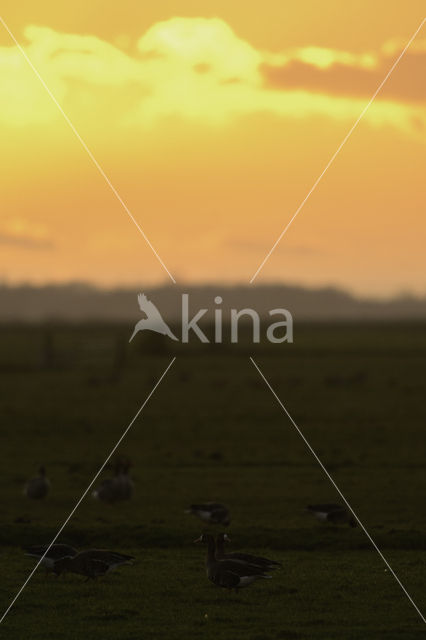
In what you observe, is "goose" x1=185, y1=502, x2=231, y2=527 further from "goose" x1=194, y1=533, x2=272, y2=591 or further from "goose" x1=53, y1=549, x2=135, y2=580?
"goose" x1=194, y1=533, x2=272, y2=591

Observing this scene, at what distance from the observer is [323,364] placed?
101188 mm

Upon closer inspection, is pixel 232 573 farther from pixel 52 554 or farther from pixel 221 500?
pixel 221 500

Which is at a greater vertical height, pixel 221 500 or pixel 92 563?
pixel 221 500

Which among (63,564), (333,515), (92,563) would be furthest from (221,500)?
(92,563)

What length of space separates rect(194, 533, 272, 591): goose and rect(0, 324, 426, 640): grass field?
0.21 meters

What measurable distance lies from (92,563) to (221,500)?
1042 cm

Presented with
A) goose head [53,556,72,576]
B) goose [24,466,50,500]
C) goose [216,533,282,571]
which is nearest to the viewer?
goose [216,533,282,571]

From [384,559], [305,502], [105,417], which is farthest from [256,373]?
[384,559]

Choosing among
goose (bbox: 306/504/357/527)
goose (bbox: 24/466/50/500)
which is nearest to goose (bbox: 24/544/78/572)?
goose (bbox: 306/504/357/527)

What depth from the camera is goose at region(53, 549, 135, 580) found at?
16.9m

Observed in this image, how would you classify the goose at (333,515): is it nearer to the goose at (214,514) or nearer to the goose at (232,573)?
the goose at (214,514)

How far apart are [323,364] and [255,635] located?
3444 inches

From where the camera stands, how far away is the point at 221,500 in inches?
1065

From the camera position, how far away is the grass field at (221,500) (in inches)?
598
